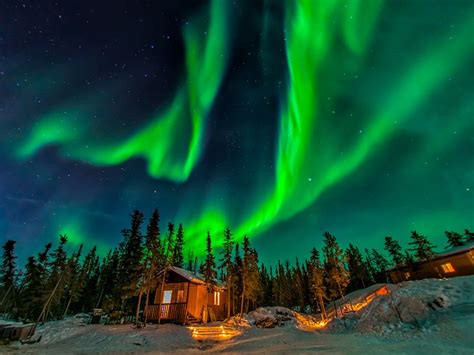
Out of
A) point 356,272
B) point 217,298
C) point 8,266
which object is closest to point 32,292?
point 8,266

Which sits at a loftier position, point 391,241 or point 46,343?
point 391,241

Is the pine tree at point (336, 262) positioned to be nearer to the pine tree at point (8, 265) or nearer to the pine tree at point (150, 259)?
the pine tree at point (150, 259)

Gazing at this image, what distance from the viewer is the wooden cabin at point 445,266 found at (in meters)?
34.0

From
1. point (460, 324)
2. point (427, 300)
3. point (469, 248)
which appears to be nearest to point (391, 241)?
point (469, 248)

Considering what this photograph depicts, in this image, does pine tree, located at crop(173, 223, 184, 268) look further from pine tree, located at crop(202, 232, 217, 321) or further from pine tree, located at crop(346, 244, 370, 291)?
pine tree, located at crop(346, 244, 370, 291)

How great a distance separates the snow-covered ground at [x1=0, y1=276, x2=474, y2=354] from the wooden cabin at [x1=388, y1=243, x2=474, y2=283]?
83.7ft

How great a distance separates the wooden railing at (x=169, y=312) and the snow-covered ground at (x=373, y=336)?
20.4ft

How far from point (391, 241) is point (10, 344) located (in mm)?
62932

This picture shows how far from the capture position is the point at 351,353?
29.8ft

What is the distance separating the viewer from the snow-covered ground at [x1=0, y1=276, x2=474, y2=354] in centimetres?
974

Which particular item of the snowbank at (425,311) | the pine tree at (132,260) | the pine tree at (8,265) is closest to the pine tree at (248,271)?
the pine tree at (132,260)

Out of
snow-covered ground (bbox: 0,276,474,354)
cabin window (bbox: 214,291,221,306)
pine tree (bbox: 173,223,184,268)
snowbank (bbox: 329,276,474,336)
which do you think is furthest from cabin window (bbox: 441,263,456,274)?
pine tree (bbox: 173,223,184,268)

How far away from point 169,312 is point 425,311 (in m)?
23.6

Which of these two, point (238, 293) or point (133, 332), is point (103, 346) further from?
point (238, 293)
